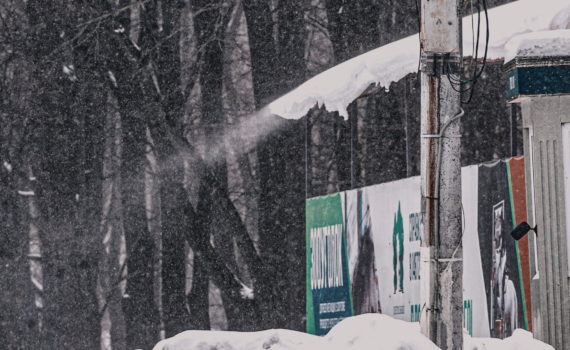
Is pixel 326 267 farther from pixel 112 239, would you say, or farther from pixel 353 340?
pixel 112 239

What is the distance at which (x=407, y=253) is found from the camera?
30.3ft

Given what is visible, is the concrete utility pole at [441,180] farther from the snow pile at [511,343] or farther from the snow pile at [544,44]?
the snow pile at [544,44]

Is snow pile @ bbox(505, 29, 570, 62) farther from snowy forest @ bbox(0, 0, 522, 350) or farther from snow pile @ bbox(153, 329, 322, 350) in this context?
snowy forest @ bbox(0, 0, 522, 350)

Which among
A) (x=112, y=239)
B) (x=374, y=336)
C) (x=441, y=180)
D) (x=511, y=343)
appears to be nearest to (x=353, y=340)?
(x=374, y=336)

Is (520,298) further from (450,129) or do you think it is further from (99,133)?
(99,133)

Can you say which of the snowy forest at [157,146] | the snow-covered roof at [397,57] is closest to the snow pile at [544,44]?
the snow-covered roof at [397,57]

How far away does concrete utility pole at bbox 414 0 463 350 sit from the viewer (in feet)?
19.6

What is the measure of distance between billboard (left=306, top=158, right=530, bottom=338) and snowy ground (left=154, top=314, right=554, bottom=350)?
3.05 feet

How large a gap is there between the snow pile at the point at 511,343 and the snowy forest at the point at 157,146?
39.2 ft

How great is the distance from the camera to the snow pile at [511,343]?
6.06 metres

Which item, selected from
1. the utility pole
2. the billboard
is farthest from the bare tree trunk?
the utility pole

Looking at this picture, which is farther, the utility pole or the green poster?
the green poster

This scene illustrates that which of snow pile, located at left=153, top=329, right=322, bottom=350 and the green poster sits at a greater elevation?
the green poster

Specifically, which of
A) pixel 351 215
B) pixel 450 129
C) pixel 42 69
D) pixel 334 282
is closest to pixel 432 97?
A: pixel 450 129
